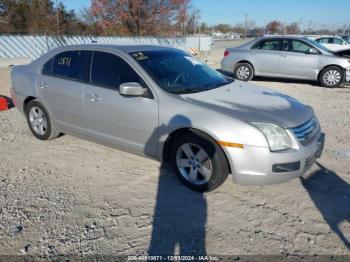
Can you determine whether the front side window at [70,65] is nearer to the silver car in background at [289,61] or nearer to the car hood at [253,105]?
the car hood at [253,105]

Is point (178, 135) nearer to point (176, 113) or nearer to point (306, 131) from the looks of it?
point (176, 113)

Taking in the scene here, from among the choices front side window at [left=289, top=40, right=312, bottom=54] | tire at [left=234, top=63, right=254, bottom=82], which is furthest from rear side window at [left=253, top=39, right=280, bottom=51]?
tire at [left=234, top=63, right=254, bottom=82]

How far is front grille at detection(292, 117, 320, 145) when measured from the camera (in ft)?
10.8

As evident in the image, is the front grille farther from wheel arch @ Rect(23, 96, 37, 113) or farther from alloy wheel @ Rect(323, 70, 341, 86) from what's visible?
alloy wheel @ Rect(323, 70, 341, 86)

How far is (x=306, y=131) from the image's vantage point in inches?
134

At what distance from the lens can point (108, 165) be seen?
4.31 m

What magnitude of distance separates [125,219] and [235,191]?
128 centimetres

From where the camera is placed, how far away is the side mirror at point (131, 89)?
3635mm

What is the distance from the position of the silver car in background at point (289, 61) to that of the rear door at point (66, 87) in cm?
765

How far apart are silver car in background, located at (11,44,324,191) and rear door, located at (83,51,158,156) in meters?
0.01

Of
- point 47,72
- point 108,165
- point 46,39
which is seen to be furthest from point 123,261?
point 46,39

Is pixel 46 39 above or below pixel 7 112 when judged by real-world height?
above

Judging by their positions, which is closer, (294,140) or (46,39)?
(294,140)

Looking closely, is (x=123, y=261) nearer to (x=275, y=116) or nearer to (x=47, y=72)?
(x=275, y=116)
